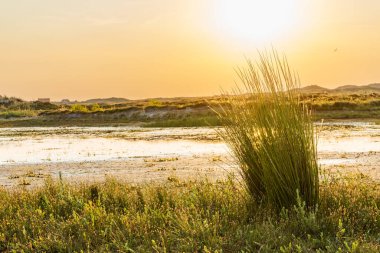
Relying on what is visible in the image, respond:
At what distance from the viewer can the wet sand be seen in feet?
50.0

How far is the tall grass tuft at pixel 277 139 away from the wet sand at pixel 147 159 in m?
2.09

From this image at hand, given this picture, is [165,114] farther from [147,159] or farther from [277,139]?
[277,139]

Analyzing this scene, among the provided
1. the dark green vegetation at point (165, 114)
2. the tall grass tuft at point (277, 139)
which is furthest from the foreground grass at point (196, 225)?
the dark green vegetation at point (165, 114)

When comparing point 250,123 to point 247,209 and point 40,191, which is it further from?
point 40,191

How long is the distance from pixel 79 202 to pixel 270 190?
3.42 m

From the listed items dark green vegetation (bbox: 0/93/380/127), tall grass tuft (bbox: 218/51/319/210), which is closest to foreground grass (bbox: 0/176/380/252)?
tall grass tuft (bbox: 218/51/319/210)

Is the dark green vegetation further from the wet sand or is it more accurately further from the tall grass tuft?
the tall grass tuft

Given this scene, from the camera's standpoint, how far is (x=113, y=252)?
7191 millimetres

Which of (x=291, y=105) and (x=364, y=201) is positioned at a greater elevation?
(x=291, y=105)

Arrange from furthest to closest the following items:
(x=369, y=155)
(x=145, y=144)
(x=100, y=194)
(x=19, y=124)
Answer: (x=19, y=124)
(x=145, y=144)
(x=369, y=155)
(x=100, y=194)

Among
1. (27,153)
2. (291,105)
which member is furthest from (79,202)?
(27,153)

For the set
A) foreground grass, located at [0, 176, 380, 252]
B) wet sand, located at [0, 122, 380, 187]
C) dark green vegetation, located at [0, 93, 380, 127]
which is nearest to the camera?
foreground grass, located at [0, 176, 380, 252]

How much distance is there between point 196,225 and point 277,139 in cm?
186

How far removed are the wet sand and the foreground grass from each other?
186cm
